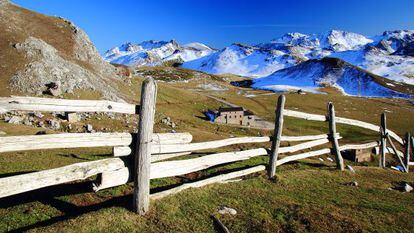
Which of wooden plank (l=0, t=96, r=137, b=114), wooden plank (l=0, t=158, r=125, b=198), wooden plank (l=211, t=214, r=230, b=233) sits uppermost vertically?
wooden plank (l=0, t=96, r=137, b=114)

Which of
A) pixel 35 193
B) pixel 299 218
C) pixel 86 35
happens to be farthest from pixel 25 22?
pixel 299 218

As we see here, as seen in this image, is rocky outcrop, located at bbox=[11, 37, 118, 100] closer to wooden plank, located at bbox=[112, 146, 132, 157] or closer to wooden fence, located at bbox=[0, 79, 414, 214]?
wooden fence, located at bbox=[0, 79, 414, 214]

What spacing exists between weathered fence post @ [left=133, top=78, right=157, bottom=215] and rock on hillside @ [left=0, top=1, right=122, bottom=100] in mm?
36575

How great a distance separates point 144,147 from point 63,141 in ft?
6.04

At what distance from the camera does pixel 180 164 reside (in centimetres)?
936

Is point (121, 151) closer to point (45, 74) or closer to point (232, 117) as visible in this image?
point (45, 74)

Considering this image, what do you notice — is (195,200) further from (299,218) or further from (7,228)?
(7,228)

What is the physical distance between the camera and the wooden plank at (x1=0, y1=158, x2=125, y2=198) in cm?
616

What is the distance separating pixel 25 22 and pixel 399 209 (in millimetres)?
63692

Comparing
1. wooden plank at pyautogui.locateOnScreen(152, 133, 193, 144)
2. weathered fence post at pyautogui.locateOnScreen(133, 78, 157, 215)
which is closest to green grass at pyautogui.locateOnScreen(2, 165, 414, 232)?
weathered fence post at pyautogui.locateOnScreen(133, 78, 157, 215)

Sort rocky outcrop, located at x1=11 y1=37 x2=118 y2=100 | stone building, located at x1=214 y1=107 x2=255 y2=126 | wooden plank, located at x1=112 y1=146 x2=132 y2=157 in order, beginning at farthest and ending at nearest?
stone building, located at x1=214 y1=107 x2=255 y2=126, rocky outcrop, located at x1=11 y1=37 x2=118 y2=100, wooden plank, located at x1=112 y1=146 x2=132 y2=157

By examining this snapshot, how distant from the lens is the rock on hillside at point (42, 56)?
40.9m

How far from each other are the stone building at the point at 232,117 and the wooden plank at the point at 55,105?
64431 millimetres

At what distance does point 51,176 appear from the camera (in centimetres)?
682
